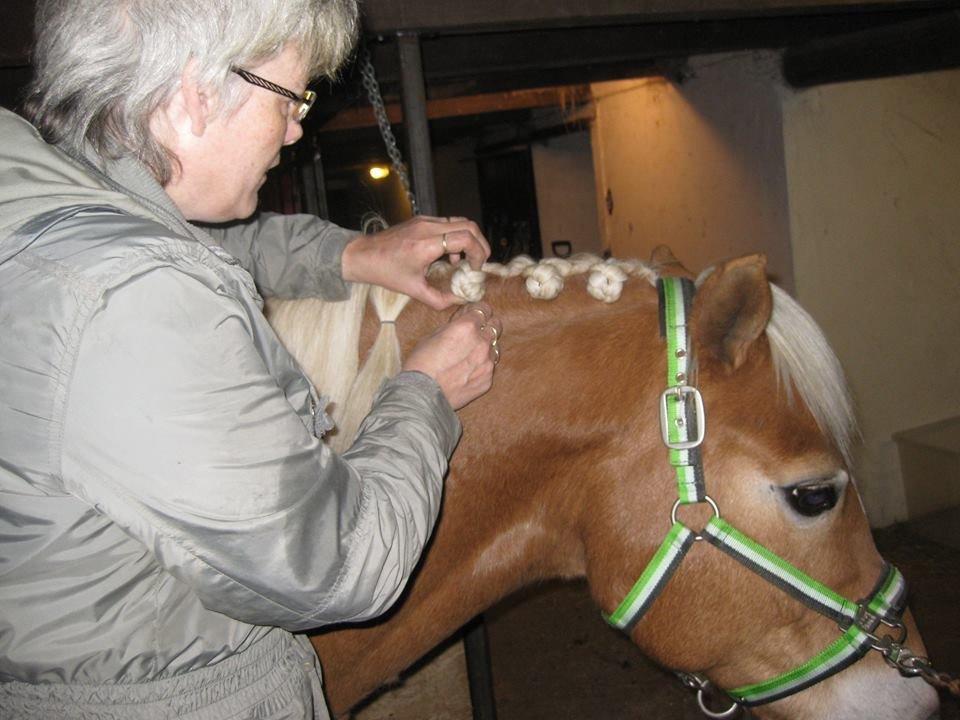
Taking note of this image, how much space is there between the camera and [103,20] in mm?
873

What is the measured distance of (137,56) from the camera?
0.86m

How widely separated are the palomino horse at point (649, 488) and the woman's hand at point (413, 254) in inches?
2.1

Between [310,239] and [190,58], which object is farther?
[310,239]

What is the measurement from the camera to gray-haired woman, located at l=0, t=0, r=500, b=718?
782 mm

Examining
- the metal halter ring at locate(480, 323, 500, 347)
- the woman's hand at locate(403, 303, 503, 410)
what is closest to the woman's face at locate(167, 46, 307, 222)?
the woman's hand at locate(403, 303, 503, 410)

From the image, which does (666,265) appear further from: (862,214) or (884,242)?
(884,242)

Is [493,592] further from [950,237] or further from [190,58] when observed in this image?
[950,237]

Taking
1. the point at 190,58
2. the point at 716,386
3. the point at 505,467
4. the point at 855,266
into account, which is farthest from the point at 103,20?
the point at 855,266

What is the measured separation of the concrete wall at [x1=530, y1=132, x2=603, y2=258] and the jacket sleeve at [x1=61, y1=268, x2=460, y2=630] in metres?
7.33

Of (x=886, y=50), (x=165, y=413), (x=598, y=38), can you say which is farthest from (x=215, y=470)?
(x=886, y=50)

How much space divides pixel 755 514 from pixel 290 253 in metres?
1.10

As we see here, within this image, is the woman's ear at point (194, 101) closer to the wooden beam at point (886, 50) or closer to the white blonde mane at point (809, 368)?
the white blonde mane at point (809, 368)

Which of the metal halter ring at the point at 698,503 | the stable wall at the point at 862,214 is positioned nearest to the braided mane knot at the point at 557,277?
the metal halter ring at the point at 698,503

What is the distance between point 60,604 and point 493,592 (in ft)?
2.84
